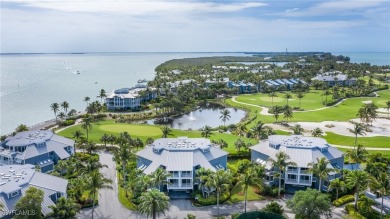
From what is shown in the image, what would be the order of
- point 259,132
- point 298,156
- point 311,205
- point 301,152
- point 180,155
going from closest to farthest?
1. point 311,205
2. point 180,155
3. point 298,156
4. point 301,152
5. point 259,132

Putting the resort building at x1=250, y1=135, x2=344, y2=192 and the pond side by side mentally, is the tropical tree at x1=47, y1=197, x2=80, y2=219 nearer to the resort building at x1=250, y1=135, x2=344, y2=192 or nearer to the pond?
the resort building at x1=250, y1=135, x2=344, y2=192

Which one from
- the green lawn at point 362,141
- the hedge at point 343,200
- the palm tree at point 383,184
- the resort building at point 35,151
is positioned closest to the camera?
the palm tree at point 383,184

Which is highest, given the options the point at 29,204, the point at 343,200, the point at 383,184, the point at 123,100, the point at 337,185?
the point at 123,100

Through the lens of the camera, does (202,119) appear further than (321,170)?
Yes

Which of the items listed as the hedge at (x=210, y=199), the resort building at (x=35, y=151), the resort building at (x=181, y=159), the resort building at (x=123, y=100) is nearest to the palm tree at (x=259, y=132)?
the resort building at (x=181, y=159)

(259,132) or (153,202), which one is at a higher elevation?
(259,132)

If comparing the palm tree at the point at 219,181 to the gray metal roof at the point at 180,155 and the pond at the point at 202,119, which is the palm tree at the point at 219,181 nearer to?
the gray metal roof at the point at 180,155

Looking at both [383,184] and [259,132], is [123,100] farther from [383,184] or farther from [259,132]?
[383,184]

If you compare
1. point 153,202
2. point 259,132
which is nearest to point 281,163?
point 153,202
